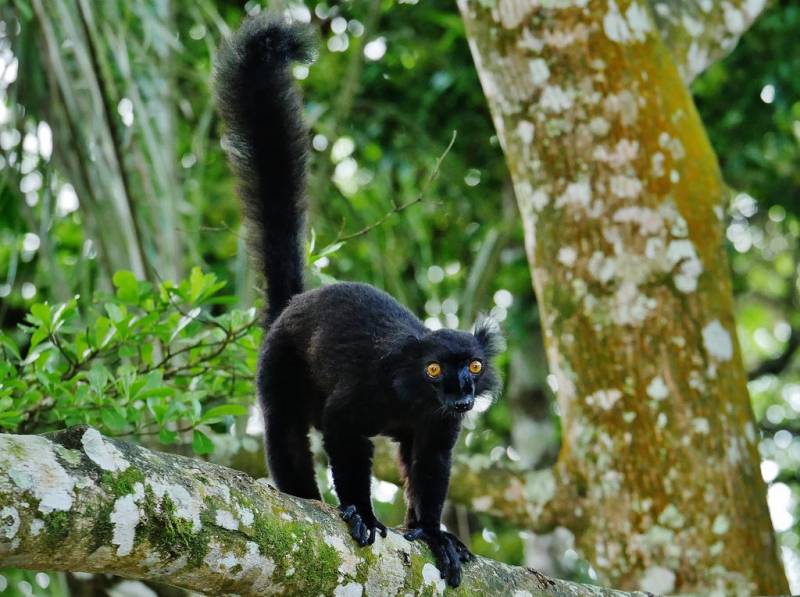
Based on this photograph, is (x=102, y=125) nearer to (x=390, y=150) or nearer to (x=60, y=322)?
(x=60, y=322)

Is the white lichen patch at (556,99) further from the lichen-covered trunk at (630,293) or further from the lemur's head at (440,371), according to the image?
the lemur's head at (440,371)

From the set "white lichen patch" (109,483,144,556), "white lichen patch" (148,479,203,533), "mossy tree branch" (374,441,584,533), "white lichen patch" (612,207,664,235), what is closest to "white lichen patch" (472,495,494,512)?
"mossy tree branch" (374,441,584,533)

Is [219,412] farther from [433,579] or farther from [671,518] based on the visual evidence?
[671,518]

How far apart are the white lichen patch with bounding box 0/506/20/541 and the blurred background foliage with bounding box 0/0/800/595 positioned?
2.78ft

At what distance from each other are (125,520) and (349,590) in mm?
668

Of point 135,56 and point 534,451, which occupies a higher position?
point 135,56

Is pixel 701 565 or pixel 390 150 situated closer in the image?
pixel 701 565

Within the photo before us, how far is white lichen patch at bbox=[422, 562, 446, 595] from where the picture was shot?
2.59 m

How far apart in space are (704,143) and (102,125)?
7.91ft

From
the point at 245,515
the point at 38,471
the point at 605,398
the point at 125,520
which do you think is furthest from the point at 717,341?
the point at 38,471

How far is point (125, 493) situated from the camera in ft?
6.24

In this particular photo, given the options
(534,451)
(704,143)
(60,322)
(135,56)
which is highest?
(135,56)

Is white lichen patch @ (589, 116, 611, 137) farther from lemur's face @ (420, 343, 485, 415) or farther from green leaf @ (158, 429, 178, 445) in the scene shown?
green leaf @ (158, 429, 178, 445)

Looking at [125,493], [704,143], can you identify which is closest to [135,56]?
[704,143]
